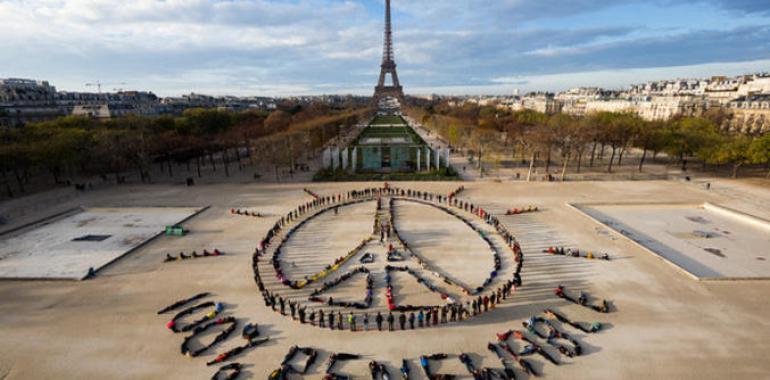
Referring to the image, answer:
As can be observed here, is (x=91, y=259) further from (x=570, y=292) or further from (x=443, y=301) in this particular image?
(x=570, y=292)

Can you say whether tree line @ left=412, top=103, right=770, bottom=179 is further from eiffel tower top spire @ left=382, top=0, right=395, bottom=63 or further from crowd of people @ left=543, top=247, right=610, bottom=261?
eiffel tower top spire @ left=382, top=0, right=395, bottom=63

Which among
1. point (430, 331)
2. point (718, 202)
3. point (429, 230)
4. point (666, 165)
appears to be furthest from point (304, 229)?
point (666, 165)

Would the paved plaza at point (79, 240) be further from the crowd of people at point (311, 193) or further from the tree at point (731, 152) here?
the tree at point (731, 152)

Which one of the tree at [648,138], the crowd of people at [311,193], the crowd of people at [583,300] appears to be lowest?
the crowd of people at [583,300]

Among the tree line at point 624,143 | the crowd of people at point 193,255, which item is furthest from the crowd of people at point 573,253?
the tree line at point 624,143

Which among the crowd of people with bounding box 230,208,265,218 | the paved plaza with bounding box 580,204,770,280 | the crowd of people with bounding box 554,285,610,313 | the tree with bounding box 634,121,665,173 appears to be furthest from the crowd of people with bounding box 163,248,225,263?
the tree with bounding box 634,121,665,173

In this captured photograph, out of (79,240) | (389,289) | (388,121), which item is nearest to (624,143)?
(389,289)

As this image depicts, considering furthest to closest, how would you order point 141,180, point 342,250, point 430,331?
point 141,180 → point 342,250 → point 430,331

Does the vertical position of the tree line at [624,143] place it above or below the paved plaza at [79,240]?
above

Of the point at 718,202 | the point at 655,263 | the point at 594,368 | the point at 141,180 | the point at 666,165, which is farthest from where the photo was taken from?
the point at 666,165
